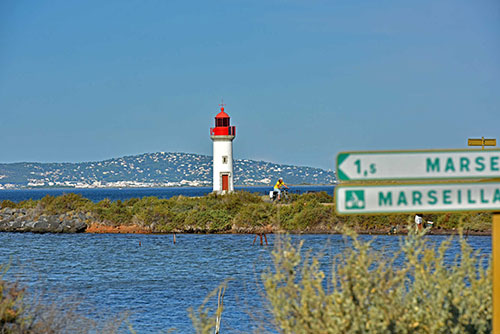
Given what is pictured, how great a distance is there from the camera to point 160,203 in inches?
1670

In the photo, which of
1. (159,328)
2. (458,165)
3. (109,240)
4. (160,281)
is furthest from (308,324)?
(109,240)

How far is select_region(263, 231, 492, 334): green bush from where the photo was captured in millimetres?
4645

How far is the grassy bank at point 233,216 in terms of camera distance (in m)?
33.3

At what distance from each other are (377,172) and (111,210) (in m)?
39.4

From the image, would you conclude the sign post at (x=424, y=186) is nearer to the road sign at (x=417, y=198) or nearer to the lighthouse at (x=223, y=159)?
the road sign at (x=417, y=198)

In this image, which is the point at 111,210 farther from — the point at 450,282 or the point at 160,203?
the point at 450,282

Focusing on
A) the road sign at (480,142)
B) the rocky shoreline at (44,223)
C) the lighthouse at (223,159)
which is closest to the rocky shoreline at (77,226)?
the rocky shoreline at (44,223)

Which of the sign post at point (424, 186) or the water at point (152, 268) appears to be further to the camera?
the water at point (152, 268)

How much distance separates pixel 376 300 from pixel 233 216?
112 feet

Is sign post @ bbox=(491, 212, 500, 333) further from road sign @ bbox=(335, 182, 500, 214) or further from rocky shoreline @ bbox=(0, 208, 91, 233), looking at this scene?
rocky shoreline @ bbox=(0, 208, 91, 233)

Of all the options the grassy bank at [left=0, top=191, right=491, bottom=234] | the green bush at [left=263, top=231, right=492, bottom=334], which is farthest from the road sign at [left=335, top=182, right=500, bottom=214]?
the grassy bank at [left=0, top=191, right=491, bottom=234]

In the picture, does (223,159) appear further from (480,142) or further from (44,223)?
(480,142)

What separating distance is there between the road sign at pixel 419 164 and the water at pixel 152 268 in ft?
23.9

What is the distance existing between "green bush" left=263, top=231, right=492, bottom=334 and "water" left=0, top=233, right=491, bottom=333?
636 centimetres
